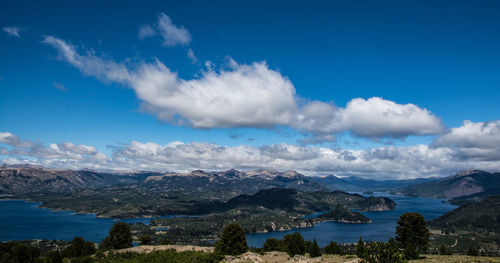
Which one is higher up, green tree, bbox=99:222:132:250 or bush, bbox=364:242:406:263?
bush, bbox=364:242:406:263

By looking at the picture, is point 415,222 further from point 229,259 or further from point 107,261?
point 107,261

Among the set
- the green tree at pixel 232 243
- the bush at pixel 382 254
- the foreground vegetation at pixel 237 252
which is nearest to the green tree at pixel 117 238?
the foreground vegetation at pixel 237 252

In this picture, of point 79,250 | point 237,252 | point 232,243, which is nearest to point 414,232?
point 237,252

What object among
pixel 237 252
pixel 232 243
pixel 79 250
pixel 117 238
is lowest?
pixel 79 250

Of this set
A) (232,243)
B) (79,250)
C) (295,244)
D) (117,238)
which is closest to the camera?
(232,243)

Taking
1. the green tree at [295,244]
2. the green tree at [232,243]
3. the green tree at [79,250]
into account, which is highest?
the green tree at [232,243]

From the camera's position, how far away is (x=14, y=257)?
9175cm

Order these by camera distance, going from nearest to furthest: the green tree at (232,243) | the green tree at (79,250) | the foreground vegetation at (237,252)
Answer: the foreground vegetation at (237,252)
the green tree at (232,243)
the green tree at (79,250)

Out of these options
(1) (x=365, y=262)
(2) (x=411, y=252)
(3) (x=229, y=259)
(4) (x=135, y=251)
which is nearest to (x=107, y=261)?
(4) (x=135, y=251)

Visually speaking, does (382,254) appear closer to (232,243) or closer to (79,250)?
(232,243)

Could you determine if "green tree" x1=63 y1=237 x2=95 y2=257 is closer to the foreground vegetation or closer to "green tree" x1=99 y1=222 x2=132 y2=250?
the foreground vegetation

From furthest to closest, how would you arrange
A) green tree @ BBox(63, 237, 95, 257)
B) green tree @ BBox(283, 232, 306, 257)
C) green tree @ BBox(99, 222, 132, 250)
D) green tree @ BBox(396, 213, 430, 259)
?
green tree @ BBox(283, 232, 306, 257) → green tree @ BBox(99, 222, 132, 250) → green tree @ BBox(63, 237, 95, 257) → green tree @ BBox(396, 213, 430, 259)

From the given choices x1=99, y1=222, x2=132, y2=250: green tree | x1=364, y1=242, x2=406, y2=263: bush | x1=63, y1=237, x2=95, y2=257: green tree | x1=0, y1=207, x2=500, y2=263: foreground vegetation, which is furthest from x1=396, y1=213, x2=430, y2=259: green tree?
x1=63, y1=237, x2=95, y2=257: green tree

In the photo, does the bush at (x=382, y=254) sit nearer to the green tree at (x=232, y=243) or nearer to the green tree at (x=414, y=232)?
the green tree at (x=232, y=243)
